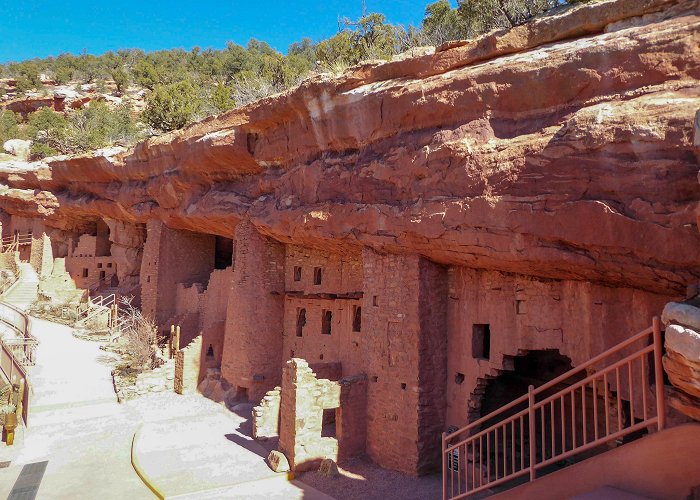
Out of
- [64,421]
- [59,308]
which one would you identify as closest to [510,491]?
[64,421]

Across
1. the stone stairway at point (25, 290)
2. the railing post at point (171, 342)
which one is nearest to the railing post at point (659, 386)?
the railing post at point (171, 342)

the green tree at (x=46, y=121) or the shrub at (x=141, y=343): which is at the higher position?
the green tree at (x=46, y=121)

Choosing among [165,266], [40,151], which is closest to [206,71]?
[40,151]

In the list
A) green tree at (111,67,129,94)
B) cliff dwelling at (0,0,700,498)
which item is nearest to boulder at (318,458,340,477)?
cliff dwelling at (0,0,700,498)

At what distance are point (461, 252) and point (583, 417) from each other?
5.26 m

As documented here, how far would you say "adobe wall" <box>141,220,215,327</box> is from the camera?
21.1 meters

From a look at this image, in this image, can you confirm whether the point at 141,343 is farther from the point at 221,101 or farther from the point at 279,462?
the point at 221,101

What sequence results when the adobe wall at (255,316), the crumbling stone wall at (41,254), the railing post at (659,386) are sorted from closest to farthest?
the railing post at (659,386) < the adobe wall at (255,316) < the crumbling stone wall at (41,254)

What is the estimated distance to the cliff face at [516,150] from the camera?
7.41m

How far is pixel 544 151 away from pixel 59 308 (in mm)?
22739

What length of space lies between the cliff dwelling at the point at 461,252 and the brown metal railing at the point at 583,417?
6 centimetres

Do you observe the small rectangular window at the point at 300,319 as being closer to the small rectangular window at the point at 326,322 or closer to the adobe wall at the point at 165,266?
the small rectangular window at the point at 326,322

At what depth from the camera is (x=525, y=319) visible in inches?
404

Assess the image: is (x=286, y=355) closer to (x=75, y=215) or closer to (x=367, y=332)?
(x=367, y=332)
